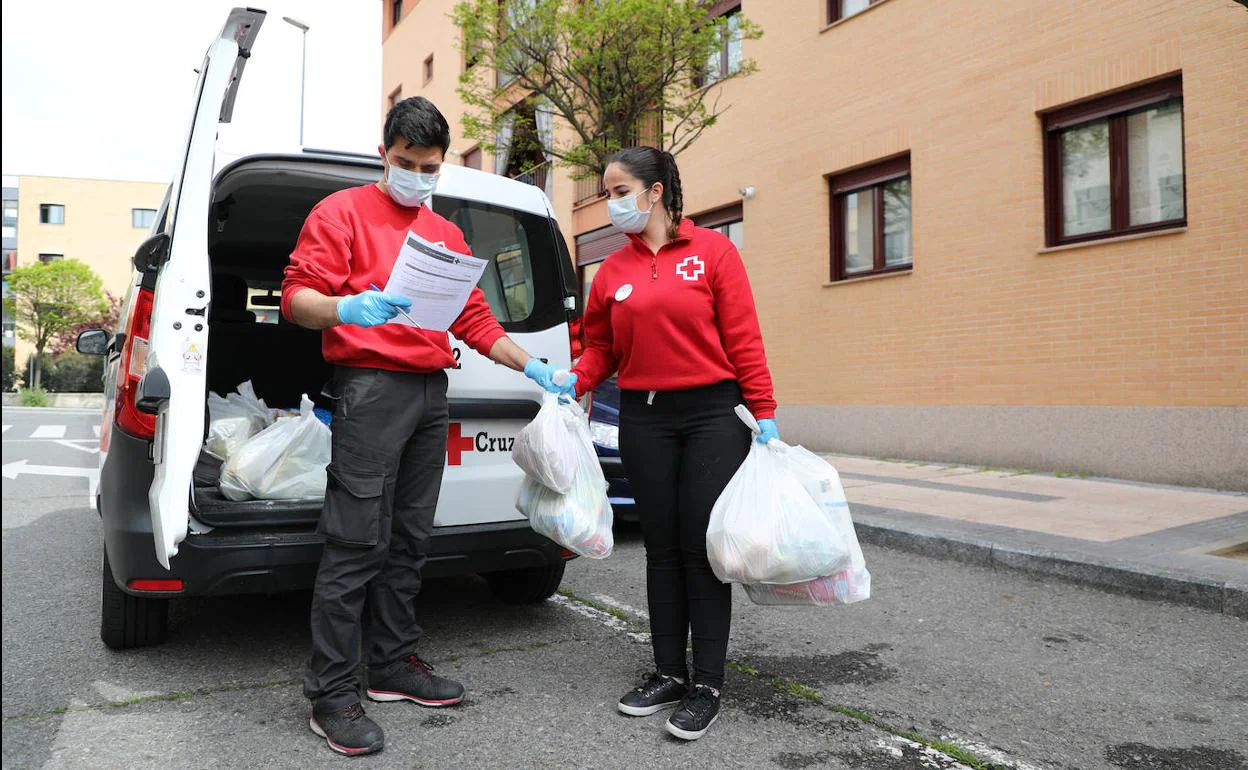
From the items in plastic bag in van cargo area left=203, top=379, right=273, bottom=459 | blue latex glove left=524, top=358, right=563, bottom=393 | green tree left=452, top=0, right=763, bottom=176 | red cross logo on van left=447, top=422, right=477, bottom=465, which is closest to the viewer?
blue latex glove left=524, top=358, right=563, bottom=393

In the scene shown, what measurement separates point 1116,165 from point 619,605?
6970 mm

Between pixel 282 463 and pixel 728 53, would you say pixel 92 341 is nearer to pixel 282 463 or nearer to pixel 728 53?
pixel 282 463

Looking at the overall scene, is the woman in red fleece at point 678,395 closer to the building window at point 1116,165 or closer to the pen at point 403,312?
the pen at point 403,312

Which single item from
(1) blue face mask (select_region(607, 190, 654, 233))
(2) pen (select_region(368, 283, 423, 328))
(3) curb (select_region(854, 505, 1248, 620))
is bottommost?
(3) curb (select_region(854, 505, 1248, 620))

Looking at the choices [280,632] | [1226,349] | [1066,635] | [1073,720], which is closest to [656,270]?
[1073,720]

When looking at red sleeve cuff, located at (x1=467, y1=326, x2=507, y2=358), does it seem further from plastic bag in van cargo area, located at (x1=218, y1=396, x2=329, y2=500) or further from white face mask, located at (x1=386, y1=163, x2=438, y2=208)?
plastic bag in van cargo area, located at (x1=218, y1=396, x2=329, y2=500)

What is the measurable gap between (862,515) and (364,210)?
4805 millimetres

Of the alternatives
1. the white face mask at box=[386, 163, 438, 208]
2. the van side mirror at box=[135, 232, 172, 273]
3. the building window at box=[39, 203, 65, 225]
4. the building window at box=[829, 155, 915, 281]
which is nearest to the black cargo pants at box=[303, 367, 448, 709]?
the white face mask at box=[386, 163, 438, 208]

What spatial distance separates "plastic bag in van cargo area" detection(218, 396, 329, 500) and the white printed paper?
98cm

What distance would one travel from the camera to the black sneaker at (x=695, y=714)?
2.84 m

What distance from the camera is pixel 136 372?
121 inches

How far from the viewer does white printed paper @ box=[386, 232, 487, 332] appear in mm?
2705

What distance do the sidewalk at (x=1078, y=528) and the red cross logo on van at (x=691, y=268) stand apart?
10.8 ft

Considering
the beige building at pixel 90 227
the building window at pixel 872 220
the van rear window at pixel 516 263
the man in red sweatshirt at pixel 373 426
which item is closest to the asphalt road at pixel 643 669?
the man in red sweatshirt at pixel 373 426
